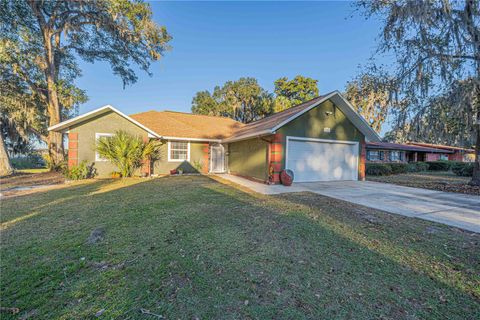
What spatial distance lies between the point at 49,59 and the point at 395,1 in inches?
730

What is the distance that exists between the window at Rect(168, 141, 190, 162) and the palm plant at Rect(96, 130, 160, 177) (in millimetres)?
1915

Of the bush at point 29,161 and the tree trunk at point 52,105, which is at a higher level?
the tree trunk at point 52,105

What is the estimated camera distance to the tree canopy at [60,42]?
425 inches

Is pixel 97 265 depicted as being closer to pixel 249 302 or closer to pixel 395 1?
pixel 249 302

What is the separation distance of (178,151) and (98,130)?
4478 millimetres

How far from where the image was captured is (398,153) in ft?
77.9

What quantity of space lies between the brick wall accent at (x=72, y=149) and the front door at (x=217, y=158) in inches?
300

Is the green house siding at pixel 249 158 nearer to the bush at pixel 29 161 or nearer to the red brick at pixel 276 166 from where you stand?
the red brick at pixel 276 166

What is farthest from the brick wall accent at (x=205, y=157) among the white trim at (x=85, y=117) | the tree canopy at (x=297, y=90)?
the tree canopy at (x=297, y=90)

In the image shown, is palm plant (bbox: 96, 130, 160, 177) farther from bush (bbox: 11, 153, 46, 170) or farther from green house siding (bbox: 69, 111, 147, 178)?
bush (bbox: 11, 153, 46, 170)

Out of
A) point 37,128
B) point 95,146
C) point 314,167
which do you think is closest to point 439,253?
point 314,167

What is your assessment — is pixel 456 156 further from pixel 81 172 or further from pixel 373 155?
pixel 81 172

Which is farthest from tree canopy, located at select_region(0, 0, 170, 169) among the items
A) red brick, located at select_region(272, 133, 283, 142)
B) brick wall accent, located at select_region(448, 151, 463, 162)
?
brick wall accent, located at select_region(448, 151, 463, 162)

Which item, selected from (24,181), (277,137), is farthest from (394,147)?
(24,181)
